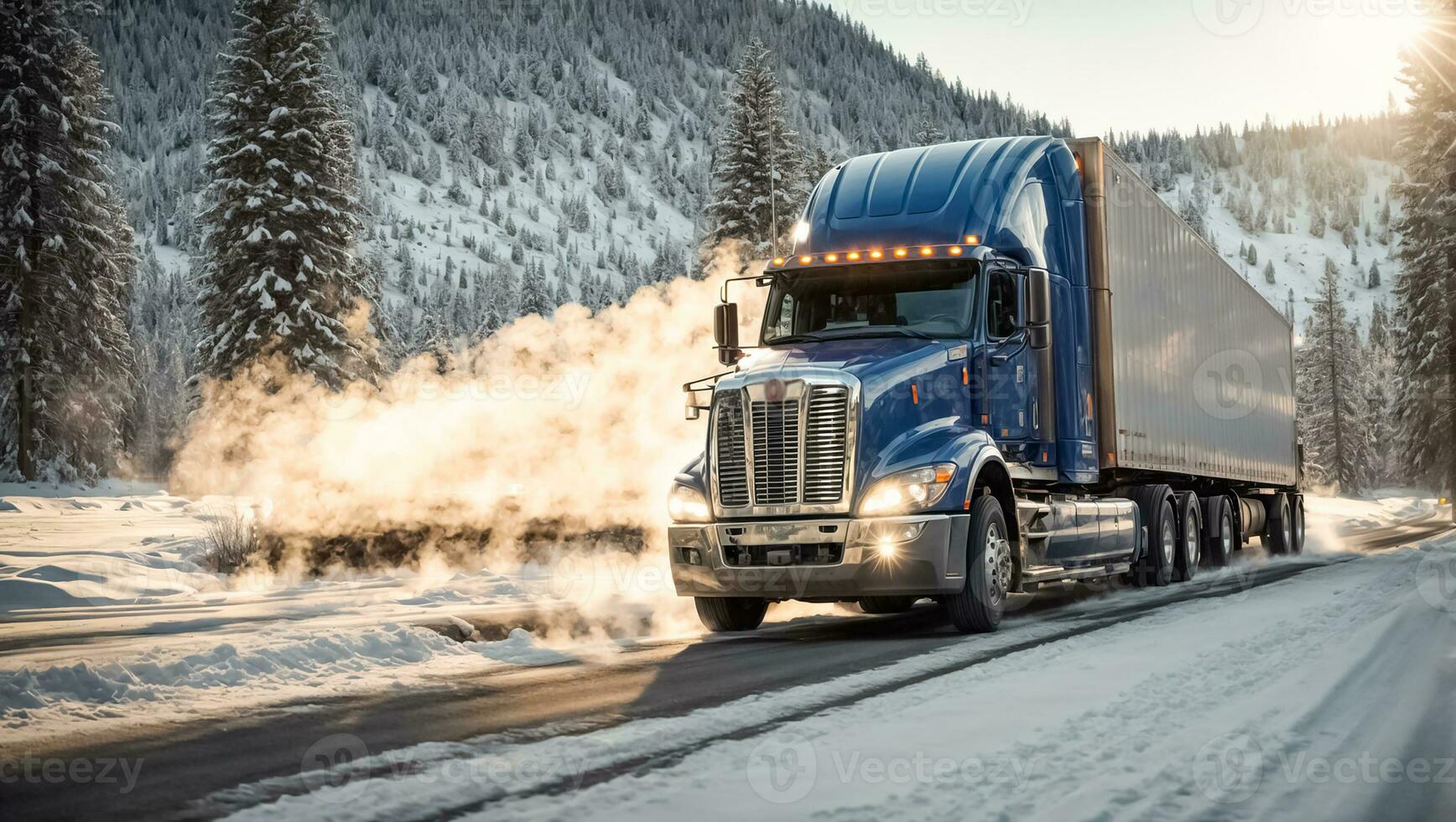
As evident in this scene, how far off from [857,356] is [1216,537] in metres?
11.4

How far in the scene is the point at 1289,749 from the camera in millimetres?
5781

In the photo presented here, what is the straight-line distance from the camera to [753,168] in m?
39.2

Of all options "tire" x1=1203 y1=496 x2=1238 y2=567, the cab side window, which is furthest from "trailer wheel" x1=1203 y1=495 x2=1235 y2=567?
the cab side window

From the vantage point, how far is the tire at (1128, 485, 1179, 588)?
16641 millimetres

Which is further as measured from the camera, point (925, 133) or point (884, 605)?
point (925, 133)

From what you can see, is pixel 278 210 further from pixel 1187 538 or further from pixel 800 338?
pixel 800 338

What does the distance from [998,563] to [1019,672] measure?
3248mm

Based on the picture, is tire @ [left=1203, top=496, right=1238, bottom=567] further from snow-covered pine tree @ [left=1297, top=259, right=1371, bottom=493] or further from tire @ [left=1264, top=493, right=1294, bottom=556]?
snow-covered pine tree @ [left=1297, top=259, right=1371, bottom=493]

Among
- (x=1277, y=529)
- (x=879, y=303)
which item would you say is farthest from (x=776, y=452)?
(x=1277, y=529)

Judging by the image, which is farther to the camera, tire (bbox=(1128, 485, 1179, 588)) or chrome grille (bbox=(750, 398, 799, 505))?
tire (bbox=(1128, 485, 1179, 588))

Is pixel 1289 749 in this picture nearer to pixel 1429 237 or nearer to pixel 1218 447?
pixel 1218 447

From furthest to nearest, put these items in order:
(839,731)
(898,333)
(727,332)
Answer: (727,332) < (898,333) < (839,731)

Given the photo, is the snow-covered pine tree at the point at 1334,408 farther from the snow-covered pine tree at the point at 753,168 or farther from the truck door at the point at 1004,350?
the truck door at the point at 1004,350

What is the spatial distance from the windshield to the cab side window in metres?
0.26
